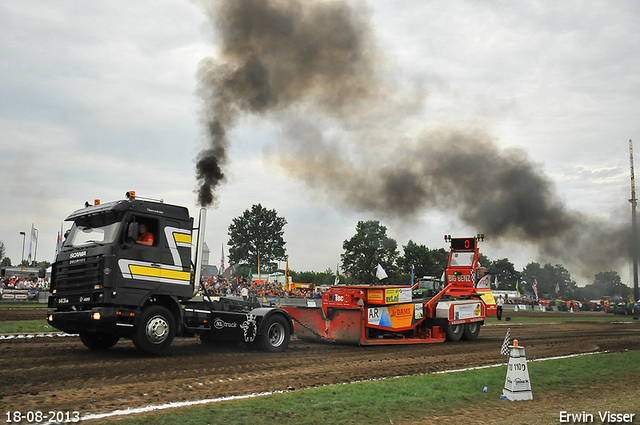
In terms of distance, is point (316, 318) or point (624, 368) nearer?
point (624, 368)

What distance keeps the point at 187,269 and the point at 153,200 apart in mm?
1769

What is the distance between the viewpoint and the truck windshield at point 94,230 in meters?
10.9

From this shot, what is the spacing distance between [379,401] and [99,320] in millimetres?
6067

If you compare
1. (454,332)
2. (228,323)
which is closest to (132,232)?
(228,323)

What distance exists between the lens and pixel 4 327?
1692cm

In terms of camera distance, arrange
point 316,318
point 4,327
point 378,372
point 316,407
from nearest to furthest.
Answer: point 316,407, point 378,372, point 316,318, point 4,327

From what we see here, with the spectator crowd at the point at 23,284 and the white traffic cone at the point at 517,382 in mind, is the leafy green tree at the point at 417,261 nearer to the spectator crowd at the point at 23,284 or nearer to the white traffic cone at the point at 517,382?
the spectator crowd at the point at 23,284

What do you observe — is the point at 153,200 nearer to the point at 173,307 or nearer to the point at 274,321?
the point at 173,307

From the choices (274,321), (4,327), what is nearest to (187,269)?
(274,321)

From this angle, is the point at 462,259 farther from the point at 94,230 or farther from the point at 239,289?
the point at 239,289

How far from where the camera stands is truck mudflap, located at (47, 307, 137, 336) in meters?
10.4

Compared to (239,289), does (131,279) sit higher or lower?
higher

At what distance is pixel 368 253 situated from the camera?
75.6m

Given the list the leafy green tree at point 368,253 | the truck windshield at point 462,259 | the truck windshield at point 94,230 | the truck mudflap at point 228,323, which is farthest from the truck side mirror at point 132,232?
the leafy green tree at point 368,253
